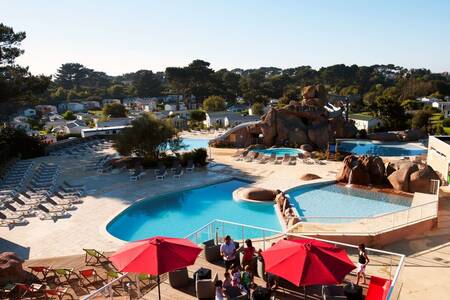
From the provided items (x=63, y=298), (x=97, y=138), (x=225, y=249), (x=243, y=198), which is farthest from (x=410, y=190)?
(x=97, y=138)

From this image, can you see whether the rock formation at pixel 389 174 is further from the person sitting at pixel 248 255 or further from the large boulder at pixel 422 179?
the person sitting at pixel 248 255

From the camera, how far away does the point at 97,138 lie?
45.3m

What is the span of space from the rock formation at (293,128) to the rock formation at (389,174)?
43.9 feet

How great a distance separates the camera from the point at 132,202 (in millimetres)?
20844

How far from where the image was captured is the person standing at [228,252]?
987 centimetres

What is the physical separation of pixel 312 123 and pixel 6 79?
94.5 feet

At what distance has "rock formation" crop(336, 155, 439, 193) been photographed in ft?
66.8

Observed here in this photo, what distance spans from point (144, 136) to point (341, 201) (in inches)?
608

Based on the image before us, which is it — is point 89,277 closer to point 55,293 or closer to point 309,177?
point 55,293

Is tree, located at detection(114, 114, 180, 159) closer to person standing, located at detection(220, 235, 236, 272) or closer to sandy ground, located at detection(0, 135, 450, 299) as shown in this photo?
sandy ground, located at detection(0, 135, 450, 299)

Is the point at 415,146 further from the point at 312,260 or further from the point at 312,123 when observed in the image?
the point at 312,260

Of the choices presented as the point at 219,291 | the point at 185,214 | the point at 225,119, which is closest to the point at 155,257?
the point at 219,291

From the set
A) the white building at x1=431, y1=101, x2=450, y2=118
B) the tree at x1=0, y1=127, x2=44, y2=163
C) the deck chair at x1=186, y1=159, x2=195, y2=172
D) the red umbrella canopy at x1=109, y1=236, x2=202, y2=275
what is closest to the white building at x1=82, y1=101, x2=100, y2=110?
the tree at x1=0, y1=127, x2=44, y2=163

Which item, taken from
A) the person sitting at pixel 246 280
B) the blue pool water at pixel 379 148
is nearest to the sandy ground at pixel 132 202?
the person sitting at pixel 246 280
